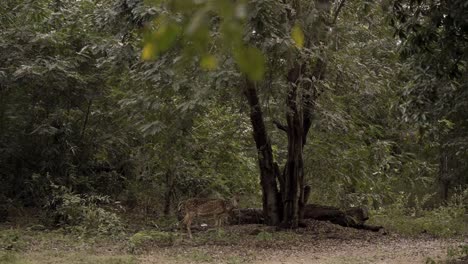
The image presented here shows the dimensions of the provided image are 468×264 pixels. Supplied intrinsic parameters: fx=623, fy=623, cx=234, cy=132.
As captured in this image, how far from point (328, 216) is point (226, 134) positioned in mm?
2863

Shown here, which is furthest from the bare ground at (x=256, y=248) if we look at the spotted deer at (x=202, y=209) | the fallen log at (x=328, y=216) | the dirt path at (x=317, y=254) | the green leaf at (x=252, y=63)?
the green leaf at (x=252, y=63)

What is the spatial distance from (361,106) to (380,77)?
0.88 metres

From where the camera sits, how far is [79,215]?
12812mm

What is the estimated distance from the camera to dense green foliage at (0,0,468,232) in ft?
27.5

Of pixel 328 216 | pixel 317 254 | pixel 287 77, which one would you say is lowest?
pixel 317 254

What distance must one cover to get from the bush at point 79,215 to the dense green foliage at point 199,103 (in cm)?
4

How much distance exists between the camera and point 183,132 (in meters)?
11.9

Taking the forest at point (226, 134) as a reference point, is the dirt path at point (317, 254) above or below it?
below

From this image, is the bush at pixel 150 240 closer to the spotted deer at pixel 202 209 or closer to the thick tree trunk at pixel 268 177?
the spotted deer at pixel 202 209

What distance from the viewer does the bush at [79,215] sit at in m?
12.0

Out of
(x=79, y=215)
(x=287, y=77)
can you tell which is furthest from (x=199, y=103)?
(x=79, y=215)

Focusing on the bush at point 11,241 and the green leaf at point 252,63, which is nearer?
the green leaf at point 252,63

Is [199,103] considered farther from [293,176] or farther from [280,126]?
[293,176]

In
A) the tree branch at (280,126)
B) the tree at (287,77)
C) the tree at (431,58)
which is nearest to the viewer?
the tree at (431,58)
